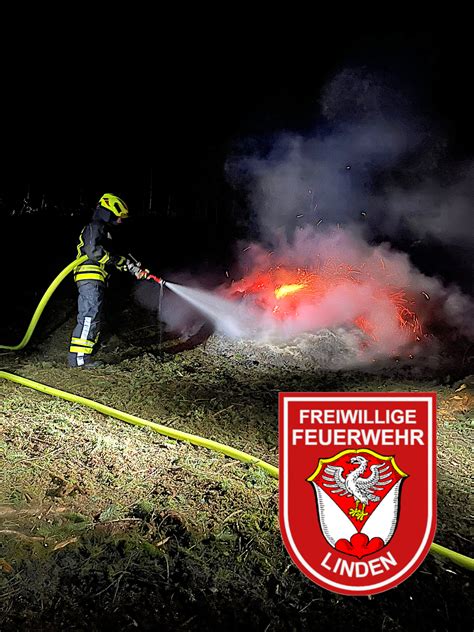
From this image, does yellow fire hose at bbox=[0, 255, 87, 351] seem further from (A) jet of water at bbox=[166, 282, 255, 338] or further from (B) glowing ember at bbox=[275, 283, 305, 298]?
(B) glowing ember at bbox=[275, 283, 305, 298]

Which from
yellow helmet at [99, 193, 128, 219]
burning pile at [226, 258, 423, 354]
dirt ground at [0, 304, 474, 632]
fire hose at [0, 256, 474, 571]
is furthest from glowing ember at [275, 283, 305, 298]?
fire hose at [0, 256, 474, 571]

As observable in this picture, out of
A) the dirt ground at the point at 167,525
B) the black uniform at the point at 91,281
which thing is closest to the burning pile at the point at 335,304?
the dirt ground at the point at 167,525

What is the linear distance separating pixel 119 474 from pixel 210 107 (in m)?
16.2

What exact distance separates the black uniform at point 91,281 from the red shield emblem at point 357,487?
5207mm

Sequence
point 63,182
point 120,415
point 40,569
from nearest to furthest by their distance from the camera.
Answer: point 40,569 → point 120,415 → point 63,182

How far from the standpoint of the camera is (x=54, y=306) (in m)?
10.5

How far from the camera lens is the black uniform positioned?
7102 millimetres

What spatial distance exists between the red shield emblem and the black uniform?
521 cm

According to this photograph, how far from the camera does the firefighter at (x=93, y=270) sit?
279 inches

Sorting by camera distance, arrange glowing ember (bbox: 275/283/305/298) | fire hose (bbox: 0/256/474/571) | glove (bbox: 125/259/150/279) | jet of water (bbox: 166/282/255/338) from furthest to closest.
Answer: glowing ember (bbox: 275/283/305/298) < jet of water (bbox: 166/282/255/338) < glove (bbox: 125/259/150/279) < fire hose (bbox: 0/256/474/571)

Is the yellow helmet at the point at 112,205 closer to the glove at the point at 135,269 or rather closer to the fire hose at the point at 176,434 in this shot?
the glove at the point at 135,269

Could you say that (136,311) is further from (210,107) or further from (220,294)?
(210,107)

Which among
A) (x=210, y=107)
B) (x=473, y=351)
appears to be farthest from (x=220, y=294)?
(x=210, y=107)

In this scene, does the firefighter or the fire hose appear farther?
the firefighter
